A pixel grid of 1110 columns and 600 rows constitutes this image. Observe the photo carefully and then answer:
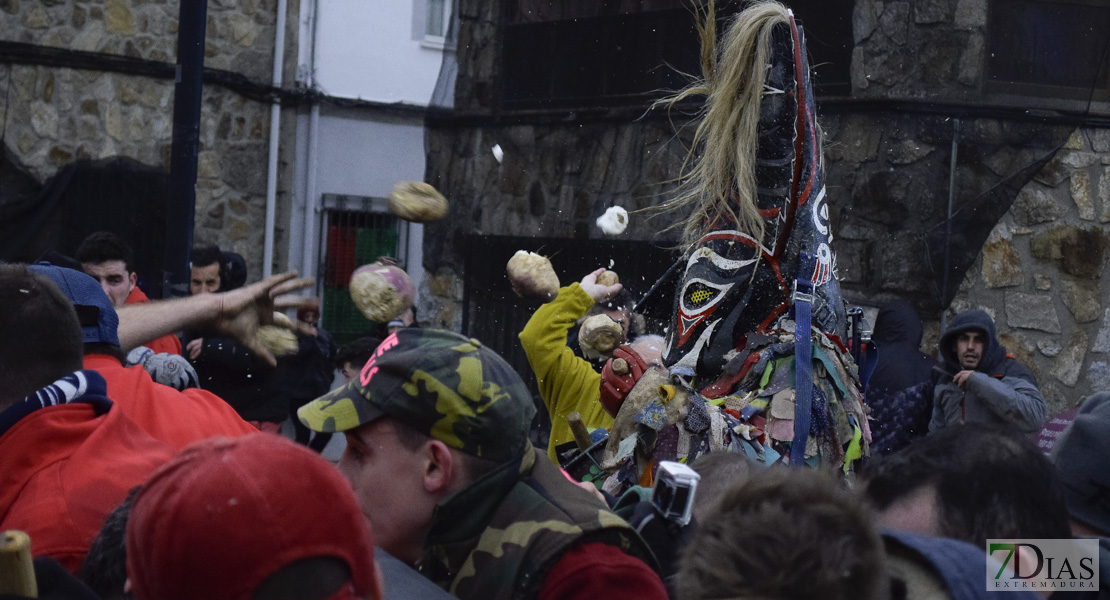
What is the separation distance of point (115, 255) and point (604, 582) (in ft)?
13.9

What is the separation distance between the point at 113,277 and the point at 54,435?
11.0ft

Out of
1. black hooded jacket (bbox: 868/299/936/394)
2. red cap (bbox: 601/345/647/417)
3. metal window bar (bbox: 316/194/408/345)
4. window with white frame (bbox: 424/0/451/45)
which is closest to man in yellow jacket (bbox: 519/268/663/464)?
red cap (bbox: 601/345/647/417)

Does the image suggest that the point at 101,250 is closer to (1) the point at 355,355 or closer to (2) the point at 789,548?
(1) the point at 355,355

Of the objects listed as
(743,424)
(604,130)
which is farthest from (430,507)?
(604,130)

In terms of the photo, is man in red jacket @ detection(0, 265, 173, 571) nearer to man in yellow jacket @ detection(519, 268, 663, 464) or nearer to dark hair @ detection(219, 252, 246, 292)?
man in yellow jacket @ detection(519, 268, 663, 464)

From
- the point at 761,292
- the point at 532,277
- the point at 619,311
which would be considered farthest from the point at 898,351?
the point at 761,292

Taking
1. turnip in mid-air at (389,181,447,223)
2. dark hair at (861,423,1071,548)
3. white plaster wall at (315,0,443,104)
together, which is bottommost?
dark hair at (861,423,1071,548)

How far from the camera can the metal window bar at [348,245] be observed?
10266 millimetres

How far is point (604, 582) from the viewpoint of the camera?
5.46ft

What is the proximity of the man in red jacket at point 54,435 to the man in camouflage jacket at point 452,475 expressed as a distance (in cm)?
45

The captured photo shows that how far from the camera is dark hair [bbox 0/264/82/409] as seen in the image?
213 centimetres

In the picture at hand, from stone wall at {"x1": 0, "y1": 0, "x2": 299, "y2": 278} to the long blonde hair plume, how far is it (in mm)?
7177

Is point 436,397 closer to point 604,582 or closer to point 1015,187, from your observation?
point 604,582

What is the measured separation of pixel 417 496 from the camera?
181 centimetres
